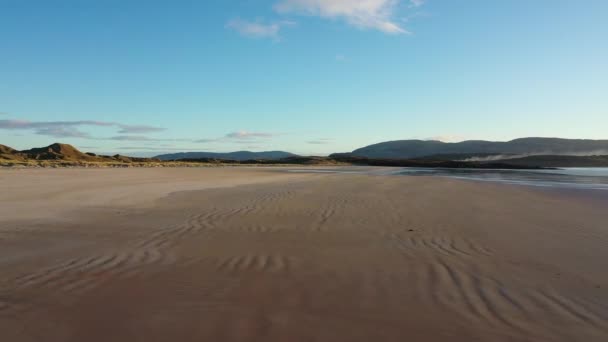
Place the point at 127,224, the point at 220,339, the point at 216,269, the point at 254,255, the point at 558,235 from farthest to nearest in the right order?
the point at 127,224
the point at 558,235
the point at 254,255
the point at 216,269
the point at 220,339

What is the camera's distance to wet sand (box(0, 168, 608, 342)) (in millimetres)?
3682

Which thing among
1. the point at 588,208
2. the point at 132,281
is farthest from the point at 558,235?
the point at 132,281

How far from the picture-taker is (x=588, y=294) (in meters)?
4.59

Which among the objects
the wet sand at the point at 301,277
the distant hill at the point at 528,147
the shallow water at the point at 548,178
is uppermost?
the distant hill at the point at 528,147

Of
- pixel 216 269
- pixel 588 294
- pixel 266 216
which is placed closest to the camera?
Answer: pixel 588 294

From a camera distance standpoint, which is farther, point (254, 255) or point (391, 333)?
point (254, 255)

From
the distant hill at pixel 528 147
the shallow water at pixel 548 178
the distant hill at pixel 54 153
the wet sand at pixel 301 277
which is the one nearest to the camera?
the wet sand at pixel 301 277

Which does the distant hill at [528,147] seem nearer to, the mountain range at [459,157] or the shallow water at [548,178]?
the mountain range at [459,157]

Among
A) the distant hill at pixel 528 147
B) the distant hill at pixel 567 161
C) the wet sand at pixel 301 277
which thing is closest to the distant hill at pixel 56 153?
the wet sand at pixel 301 277

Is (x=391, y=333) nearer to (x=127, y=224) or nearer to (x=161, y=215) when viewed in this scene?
(x=127, y=224)

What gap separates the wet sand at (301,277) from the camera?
368cm

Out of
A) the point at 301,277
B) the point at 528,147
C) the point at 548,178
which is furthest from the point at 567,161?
the point at 528,147

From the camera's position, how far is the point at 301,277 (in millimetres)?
5160

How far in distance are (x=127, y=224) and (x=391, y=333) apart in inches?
287
